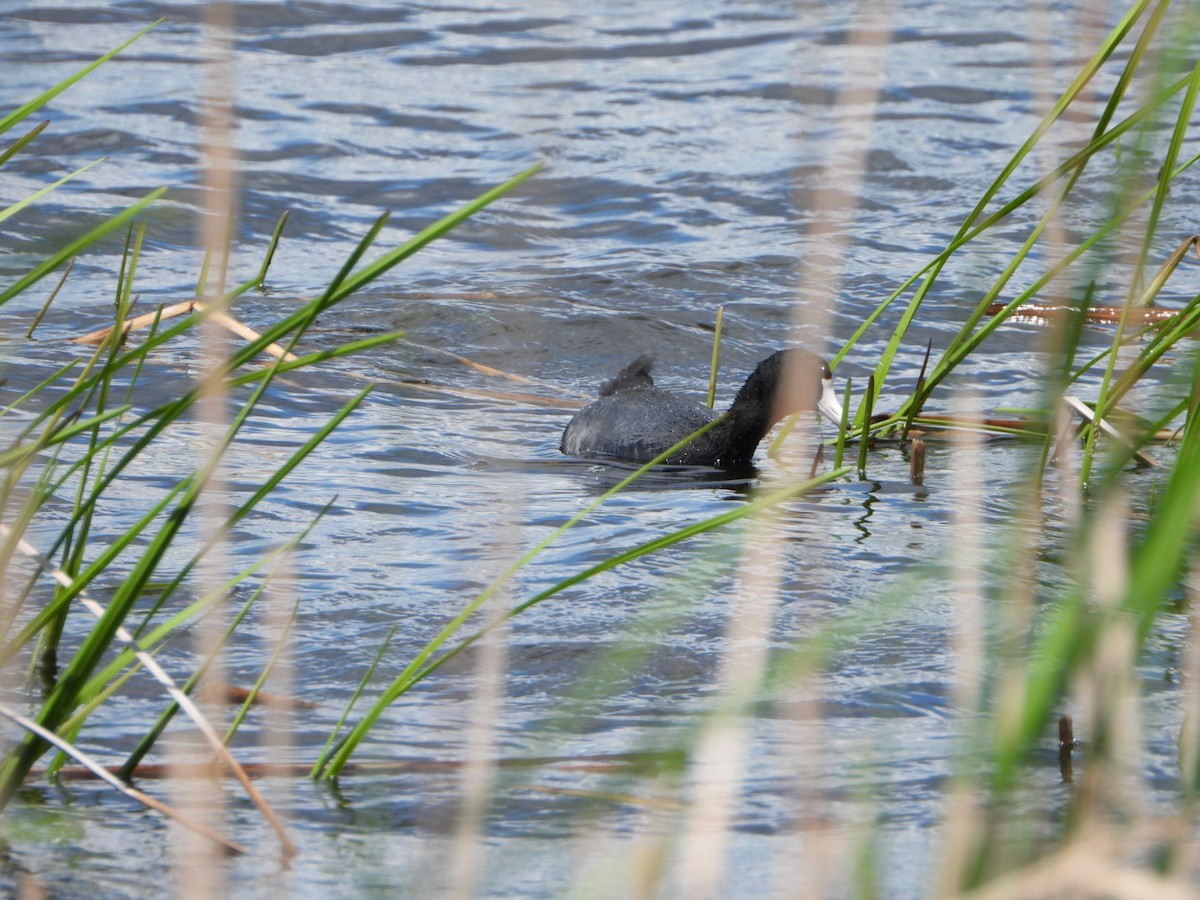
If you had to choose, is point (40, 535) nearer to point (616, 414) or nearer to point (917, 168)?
point (616, 414)

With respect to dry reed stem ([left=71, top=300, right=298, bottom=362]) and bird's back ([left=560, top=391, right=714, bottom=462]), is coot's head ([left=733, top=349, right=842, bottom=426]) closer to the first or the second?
bird's back ([left=560, top=391, right=714, bottom=462])

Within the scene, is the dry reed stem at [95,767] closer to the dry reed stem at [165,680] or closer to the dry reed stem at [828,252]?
the dry reed stem at [165,680]

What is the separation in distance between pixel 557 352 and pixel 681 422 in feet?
5.00

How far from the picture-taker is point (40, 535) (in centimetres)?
423

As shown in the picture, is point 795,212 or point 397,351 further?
point 795,212

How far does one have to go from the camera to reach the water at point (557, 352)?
8.68 feet

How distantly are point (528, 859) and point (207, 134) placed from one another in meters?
1.19

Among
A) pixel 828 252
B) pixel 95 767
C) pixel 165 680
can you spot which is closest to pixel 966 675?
pixel 828 252

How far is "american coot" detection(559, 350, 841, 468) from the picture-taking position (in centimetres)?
631

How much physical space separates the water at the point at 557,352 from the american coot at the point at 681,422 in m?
0.25

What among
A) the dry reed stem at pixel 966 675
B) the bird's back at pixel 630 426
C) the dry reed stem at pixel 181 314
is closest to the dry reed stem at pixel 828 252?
the dry reed stem at pixel 966 675

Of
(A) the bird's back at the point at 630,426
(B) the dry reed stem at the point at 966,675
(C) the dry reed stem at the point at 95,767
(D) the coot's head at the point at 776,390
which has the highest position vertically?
(B) the dry reed stem at the point at 966,675

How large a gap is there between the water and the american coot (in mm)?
254

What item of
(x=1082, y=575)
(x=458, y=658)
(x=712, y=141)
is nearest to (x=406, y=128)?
(x=712, y=141)
